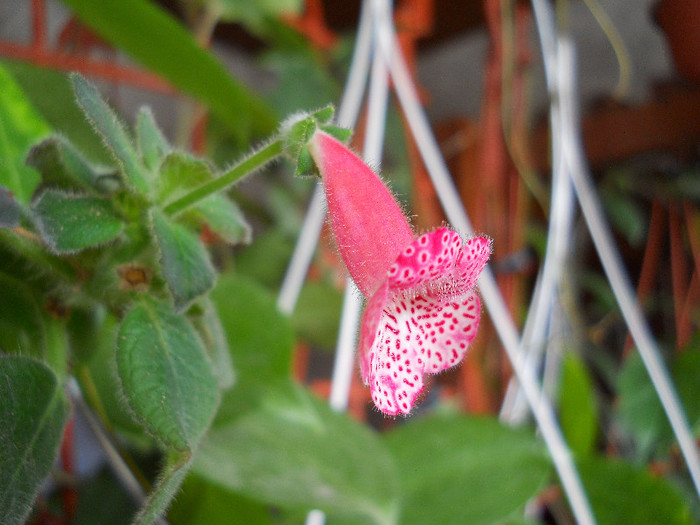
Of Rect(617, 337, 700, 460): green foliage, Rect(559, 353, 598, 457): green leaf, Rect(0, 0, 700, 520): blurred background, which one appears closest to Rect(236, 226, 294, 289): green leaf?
Rect(0, 0, 700, 520): blurred background

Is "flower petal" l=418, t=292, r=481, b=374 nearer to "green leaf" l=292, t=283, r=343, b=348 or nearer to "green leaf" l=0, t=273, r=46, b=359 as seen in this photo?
"green leaf" l=0, t=273, r=46, b=359

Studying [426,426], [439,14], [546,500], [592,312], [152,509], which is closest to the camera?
[152,509]

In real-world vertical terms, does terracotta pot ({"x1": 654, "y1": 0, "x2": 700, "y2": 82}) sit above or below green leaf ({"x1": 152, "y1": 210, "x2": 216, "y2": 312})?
above

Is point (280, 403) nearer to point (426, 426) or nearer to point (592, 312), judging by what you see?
point (426, 426)

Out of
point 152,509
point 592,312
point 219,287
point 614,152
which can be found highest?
point 614,152

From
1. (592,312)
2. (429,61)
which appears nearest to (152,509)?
(429,61)

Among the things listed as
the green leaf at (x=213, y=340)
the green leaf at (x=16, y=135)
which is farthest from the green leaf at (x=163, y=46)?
the green leaf at (x=213, y=340)
